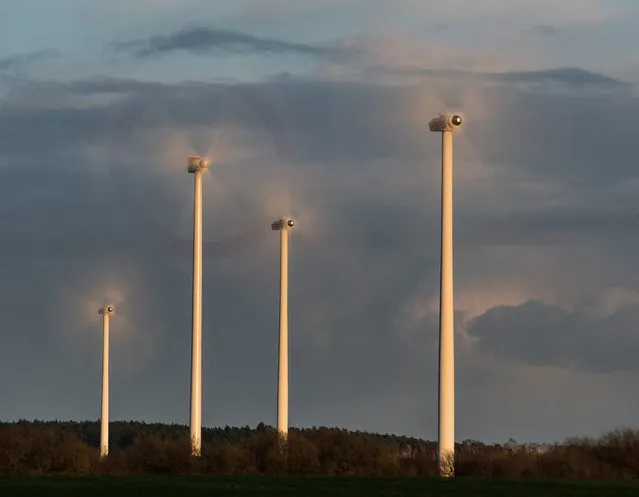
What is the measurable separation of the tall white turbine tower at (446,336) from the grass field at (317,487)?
379 centimetres

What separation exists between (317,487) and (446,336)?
473 inches

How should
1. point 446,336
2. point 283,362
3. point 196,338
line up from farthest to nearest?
1. point 283,362
2. point 196,338
3. point 446,336

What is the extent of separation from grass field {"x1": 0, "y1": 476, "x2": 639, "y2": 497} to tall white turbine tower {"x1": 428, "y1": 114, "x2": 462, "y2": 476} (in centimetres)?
379

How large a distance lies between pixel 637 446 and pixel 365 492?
24250mm

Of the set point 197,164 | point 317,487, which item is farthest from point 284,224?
point 317,487

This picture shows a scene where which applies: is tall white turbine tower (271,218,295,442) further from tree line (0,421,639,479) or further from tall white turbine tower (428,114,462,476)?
tall white turbine tower (428,114,462,476)

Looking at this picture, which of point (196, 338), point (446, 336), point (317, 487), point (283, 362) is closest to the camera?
point (317, 487)

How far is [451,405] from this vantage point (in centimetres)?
6631

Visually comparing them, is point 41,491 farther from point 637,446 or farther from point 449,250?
point 637,446

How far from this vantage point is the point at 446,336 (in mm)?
66688

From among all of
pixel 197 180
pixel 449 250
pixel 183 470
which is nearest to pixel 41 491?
pixel 449 250

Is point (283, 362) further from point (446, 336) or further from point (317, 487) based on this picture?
point (317, 487)

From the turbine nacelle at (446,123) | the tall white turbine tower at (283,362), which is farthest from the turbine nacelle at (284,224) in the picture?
the turbine nacelle at (446,123)

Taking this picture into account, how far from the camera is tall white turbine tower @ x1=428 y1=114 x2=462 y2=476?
66.4 meters
